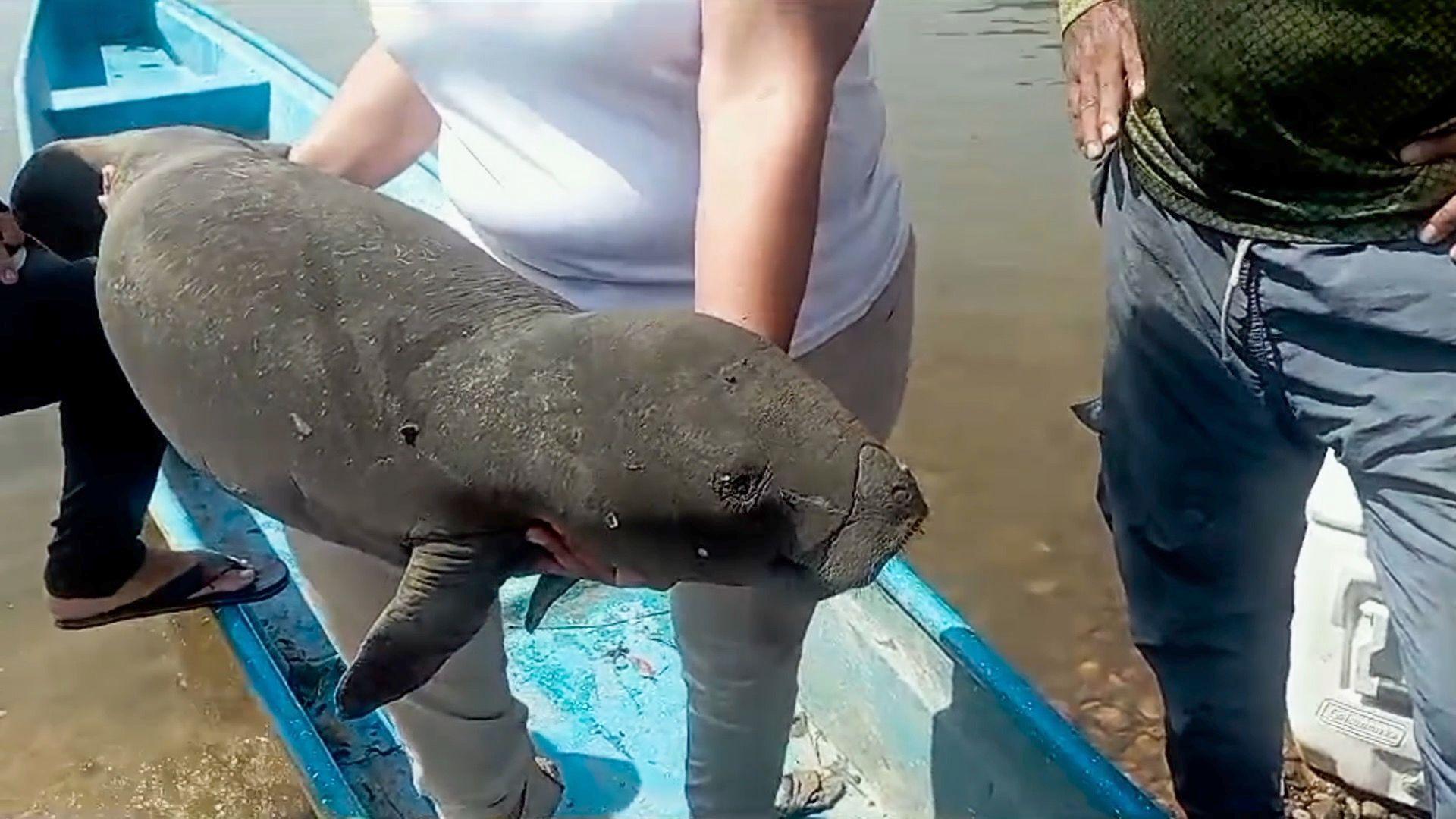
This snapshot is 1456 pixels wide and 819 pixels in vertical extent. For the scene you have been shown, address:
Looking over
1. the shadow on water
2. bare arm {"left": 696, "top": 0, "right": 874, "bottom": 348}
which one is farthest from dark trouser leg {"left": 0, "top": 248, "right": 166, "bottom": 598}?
bare arm {"left": 696, "top": 0, "right": 874, "bottom": 348}

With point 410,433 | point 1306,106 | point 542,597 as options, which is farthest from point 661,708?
point 1306,106

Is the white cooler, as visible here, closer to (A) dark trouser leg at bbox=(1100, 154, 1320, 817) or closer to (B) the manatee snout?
(A) dark trouser leg at bbox=(1100, 154, 1320, 817)

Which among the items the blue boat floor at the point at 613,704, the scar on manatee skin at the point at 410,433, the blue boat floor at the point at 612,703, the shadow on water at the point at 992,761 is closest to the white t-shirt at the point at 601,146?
the scar on manatee skin at the point at 410,433

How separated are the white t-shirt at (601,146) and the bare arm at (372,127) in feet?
0.69

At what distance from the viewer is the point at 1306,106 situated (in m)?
2.16

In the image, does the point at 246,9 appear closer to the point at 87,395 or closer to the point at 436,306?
the point at 87,395

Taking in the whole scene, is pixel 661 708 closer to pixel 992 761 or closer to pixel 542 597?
pixel 992 761

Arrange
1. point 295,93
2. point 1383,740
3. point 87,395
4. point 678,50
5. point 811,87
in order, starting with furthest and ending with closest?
point 295,93, point 87,395, point 1383,740, point 678,50, point 811,87

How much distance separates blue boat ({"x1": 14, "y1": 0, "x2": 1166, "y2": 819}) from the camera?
2.97 metres

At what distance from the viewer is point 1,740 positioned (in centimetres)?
438

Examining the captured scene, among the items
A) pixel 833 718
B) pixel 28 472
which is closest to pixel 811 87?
pixel 833 718

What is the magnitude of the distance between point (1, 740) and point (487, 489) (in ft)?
10.9

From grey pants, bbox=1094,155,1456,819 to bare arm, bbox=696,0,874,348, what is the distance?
868mm

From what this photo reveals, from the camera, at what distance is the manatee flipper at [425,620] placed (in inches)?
71.2
